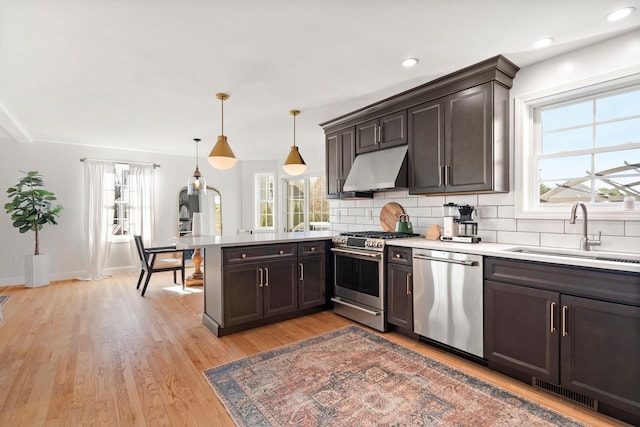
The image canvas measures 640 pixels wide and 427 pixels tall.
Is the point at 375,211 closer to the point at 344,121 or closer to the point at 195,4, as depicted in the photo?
the point at 344,121

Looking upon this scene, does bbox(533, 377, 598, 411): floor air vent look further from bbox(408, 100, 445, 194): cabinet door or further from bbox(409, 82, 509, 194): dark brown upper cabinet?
bbox(408, 100, 445, 194): cabinet door

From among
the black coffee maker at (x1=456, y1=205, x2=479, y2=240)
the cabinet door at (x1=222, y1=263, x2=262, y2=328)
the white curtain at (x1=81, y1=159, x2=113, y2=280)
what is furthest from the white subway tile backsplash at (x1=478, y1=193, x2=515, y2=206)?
the white curtain at (x1=81, y1=159, x2=113, y2=280)

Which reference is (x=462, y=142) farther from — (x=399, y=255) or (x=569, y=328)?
(x=569, y=328)

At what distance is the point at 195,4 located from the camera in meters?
1.86

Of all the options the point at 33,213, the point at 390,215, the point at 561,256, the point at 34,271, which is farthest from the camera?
the point at 34,271

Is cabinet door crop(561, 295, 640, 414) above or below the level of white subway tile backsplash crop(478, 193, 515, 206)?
below

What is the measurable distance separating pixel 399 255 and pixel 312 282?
3.70 ft

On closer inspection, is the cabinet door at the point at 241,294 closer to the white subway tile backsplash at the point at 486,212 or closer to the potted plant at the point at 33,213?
the white subway tile backsplash at the point at 486,212

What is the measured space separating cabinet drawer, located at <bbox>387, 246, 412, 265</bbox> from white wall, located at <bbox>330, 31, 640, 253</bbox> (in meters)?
0.73

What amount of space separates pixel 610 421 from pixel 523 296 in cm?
78

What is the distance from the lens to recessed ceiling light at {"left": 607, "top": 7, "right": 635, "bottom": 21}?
193cm

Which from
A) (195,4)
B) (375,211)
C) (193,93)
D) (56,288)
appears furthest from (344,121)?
(56,288)

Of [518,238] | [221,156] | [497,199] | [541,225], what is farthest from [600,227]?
[221,156]

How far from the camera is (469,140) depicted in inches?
112
